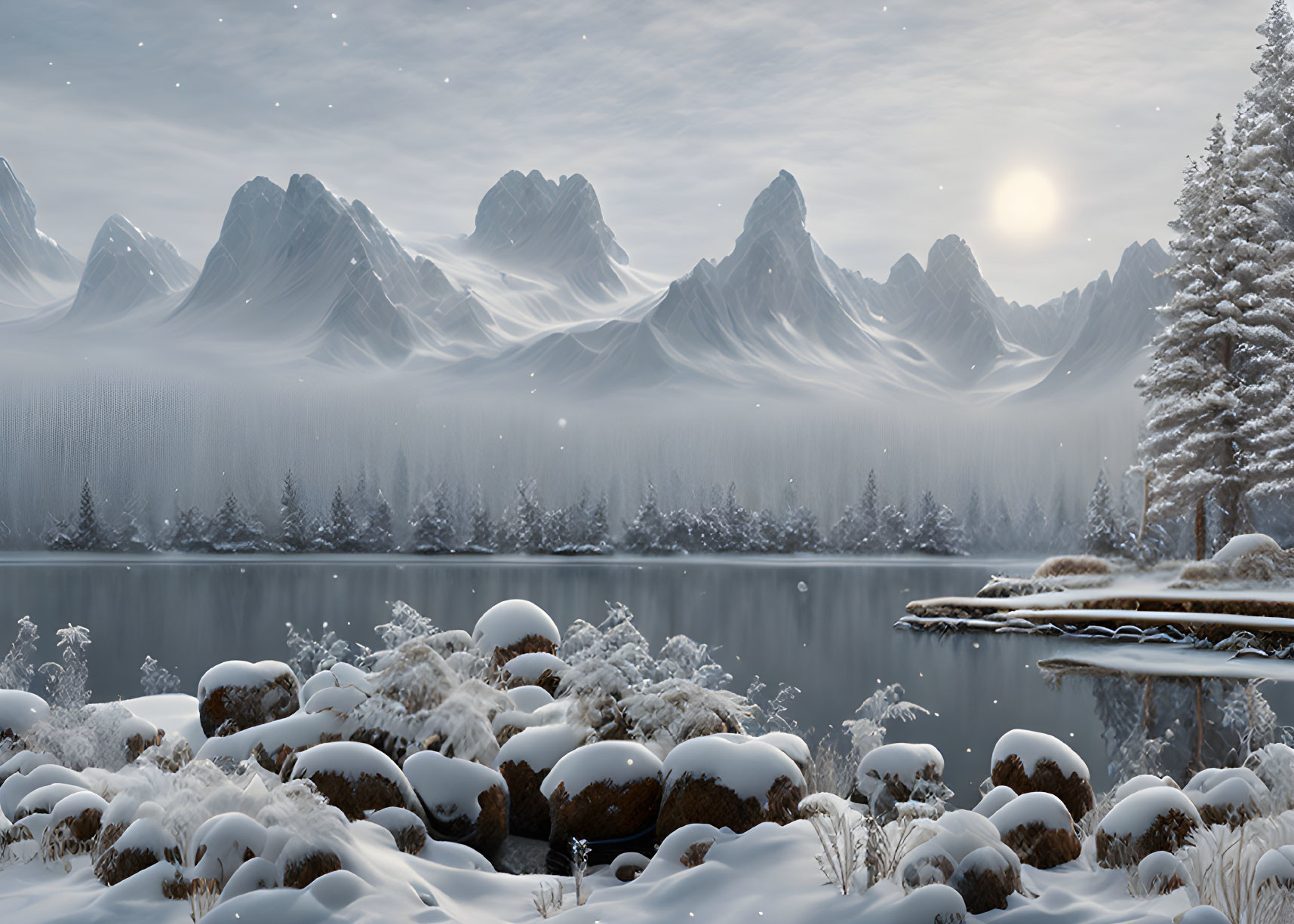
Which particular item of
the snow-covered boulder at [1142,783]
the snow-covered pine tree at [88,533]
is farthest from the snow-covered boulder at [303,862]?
the snow-covered pine tree at [88,533]

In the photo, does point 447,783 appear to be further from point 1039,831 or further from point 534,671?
point 1039,831

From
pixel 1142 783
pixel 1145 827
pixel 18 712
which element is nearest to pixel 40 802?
pixel 18 712

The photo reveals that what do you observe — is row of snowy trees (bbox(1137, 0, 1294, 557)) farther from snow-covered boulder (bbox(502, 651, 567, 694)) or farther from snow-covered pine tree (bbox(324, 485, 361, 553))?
snow-covered pine tree (bbox(324, 485, 361, 553))

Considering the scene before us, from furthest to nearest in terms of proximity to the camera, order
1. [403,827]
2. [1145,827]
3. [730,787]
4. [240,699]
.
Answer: [240,699] < [730,787] < [403,827] < [1145,827]

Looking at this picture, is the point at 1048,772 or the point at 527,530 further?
the point at 527,530

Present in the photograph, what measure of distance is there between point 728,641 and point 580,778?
13.5 meters

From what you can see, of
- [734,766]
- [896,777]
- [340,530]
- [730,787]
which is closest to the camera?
[730,787]

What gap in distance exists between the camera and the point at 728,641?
20.8 metres

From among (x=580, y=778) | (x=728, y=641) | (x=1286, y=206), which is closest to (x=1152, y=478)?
(x=1286, y=206)

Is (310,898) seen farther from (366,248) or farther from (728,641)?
(366,248)

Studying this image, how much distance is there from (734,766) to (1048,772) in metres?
2.56

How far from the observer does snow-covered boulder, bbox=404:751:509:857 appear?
746 cm

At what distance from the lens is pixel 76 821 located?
20.9ft

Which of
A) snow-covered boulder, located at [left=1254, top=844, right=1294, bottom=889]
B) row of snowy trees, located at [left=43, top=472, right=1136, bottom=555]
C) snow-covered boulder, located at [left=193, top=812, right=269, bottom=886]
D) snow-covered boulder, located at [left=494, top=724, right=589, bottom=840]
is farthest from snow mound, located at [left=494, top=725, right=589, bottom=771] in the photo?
row of snowy trees, located at [left=43, top=472, right=1136, bottom=555]
